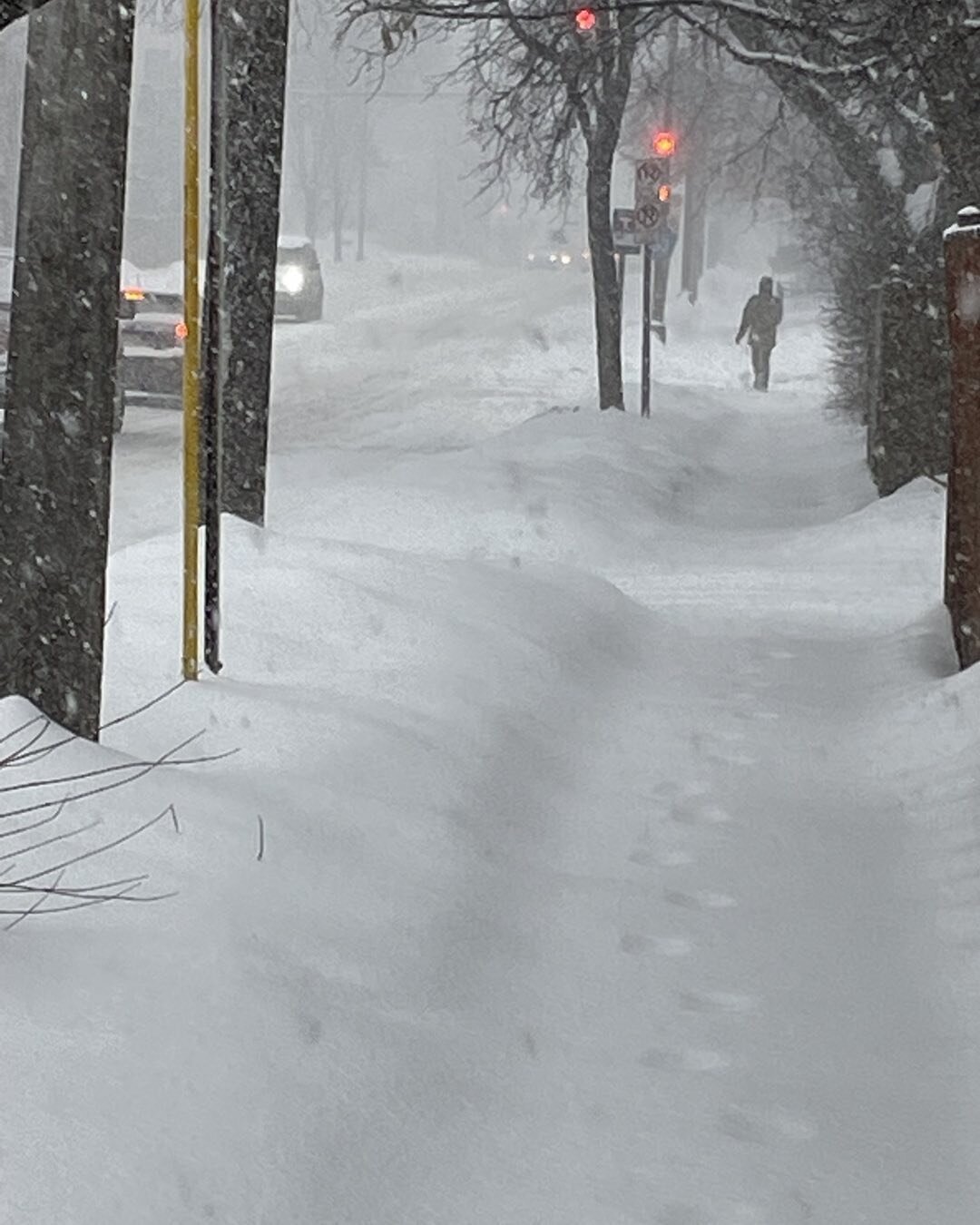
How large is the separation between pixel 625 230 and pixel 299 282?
18.2 m

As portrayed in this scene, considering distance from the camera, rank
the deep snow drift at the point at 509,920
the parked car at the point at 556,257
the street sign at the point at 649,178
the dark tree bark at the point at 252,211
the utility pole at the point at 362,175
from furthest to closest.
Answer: the parked car at the point at 556,257
the utility pole at the point at 362,175
the street sign at the point at 649,178
the dark tree bark at the point at 252,211
the deep snow drift at the point at 509,920

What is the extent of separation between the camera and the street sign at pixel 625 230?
20.8 metres

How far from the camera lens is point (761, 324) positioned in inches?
1302

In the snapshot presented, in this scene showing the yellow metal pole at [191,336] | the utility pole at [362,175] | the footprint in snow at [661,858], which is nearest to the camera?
the footprint in snow at [661,858]

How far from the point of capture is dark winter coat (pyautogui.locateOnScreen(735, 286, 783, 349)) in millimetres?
32469

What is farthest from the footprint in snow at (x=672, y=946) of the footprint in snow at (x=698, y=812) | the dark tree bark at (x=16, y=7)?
the dark tree bark at (x=16, y=7)

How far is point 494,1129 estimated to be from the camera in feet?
13.3

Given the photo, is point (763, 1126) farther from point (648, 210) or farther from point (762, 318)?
point (762, 318)

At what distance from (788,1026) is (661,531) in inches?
384

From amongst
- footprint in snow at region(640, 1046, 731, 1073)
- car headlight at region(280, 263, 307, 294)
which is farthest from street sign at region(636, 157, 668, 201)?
car headlight at region(280, 263, 307, 294)

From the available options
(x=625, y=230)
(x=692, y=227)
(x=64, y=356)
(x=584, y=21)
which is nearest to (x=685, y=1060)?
(x=64, y=356)

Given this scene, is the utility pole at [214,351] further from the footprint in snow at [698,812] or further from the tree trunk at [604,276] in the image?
the tree trunk at [604,276]

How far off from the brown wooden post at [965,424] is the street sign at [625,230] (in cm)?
1265

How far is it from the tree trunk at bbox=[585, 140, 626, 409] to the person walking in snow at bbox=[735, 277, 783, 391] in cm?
864
